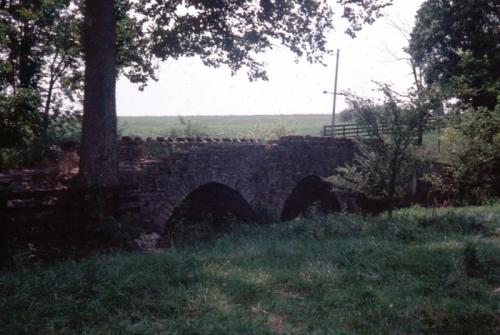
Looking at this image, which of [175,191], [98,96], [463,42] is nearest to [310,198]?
[175,191]

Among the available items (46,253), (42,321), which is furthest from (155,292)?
(46,253)

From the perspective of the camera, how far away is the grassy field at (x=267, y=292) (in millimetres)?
4652

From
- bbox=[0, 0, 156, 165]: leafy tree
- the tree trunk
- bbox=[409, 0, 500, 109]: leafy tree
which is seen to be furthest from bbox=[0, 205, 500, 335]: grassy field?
bbox=[409, 0, 500, 109]: leafy tree

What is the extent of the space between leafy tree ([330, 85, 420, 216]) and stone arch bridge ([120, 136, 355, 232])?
2.63 meters

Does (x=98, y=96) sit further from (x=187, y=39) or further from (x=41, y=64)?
(x=41, y=64)

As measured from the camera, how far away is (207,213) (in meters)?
13.5

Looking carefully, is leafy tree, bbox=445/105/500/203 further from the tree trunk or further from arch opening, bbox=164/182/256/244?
the tree trunk

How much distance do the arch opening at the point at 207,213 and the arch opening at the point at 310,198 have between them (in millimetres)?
2893

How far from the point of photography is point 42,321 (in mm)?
4594

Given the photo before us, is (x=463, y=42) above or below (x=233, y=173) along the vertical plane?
above

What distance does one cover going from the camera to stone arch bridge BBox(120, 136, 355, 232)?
430 inches

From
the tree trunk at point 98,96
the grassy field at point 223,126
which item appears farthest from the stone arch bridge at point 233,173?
the grassy field at point 223,126

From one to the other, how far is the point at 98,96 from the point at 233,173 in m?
4.62

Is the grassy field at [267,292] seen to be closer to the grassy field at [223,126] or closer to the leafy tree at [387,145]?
the leafy tree at [387,145]
